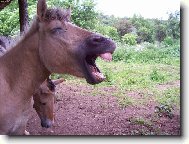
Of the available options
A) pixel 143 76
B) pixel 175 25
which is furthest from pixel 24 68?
pixel 175 25

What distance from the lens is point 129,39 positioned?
1.95 metres

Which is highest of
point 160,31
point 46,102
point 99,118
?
point 160,31

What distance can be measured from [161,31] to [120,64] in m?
0.27

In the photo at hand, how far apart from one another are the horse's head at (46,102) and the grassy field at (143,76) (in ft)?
0.33

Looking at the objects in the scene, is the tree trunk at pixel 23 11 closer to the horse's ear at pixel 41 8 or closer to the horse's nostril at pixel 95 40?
the horse's ear at pixel 41 8

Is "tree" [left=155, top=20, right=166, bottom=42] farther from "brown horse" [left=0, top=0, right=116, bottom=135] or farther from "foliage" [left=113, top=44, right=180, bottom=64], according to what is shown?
"brown horse" [left=0, top=0, right=116, bottom=135]

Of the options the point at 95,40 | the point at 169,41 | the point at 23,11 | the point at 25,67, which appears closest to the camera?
the point at 95,40

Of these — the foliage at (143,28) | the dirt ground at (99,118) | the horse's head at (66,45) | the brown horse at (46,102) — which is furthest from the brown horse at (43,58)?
the foliage at (143,28)

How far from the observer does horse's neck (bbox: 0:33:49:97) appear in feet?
5.01

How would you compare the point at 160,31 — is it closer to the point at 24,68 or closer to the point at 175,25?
the point at 175,25

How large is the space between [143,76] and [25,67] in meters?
0.68

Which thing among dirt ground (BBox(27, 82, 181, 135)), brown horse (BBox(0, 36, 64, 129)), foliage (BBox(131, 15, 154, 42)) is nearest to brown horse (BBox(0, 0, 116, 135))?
brown horse (BBox(0, 36, 64, 129))

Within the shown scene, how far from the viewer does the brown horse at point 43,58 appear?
146 centimetres

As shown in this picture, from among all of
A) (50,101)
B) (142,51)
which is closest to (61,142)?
(50,101)
